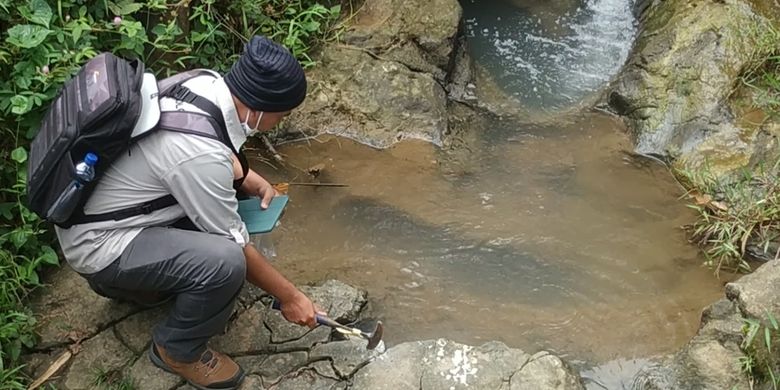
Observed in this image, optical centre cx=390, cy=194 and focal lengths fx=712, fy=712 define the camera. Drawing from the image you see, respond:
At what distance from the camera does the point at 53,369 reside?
128 inches

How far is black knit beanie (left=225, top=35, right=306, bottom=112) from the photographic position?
2678 mm

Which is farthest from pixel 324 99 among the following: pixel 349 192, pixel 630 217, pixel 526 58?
pixel 630 217

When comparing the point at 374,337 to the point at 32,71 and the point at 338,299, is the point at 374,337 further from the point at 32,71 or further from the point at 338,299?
the point at 32,71

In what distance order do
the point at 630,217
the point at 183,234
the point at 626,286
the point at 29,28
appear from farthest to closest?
the point at 630,217
the point at 626,286
the point at 29,28
the point at 183,234

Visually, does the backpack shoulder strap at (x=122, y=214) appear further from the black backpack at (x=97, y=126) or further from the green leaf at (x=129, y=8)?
the green leaf at (x=129, y=8)

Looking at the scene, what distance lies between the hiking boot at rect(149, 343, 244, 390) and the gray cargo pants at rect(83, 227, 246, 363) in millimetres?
214

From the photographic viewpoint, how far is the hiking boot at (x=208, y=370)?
3139mm

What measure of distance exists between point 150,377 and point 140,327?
0.28 metres

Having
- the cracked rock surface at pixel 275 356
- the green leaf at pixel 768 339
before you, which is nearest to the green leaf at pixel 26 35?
the cracked rock surface at pixel 275 356

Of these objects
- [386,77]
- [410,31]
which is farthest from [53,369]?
[410,31]

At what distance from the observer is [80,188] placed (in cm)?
264

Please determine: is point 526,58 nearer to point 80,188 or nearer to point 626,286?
point 626,286

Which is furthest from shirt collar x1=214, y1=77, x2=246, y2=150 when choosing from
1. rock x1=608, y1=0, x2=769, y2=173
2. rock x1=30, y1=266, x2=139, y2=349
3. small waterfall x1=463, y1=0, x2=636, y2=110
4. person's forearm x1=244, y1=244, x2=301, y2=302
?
rock x1=608, y1=0, x2=769, y2=173

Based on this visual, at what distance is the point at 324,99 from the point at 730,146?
280cm
